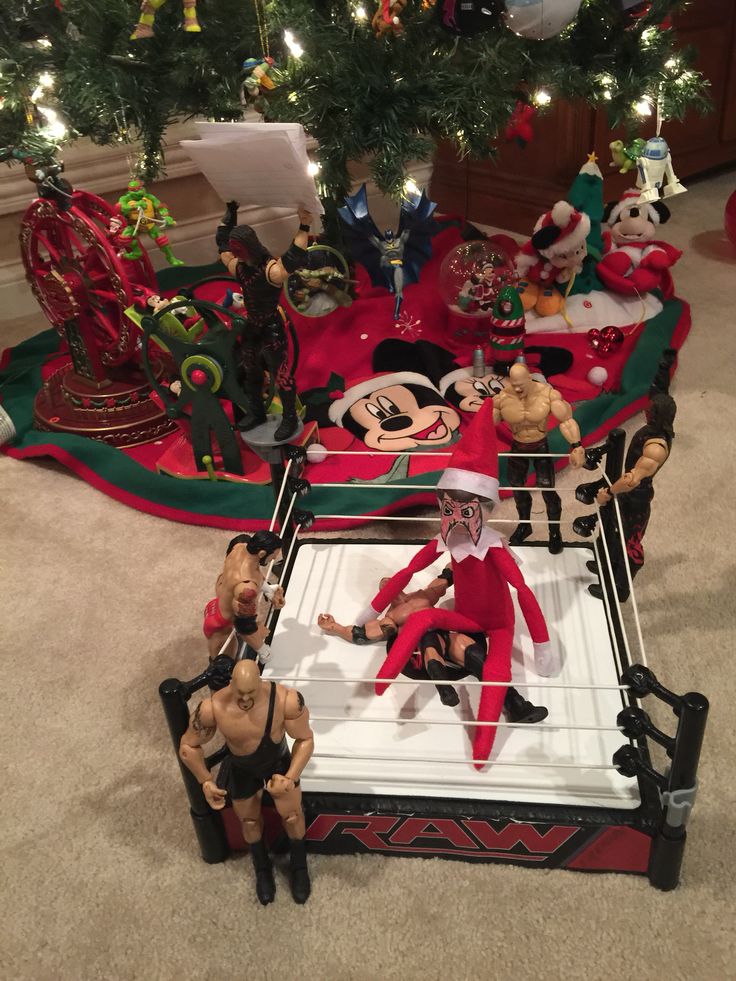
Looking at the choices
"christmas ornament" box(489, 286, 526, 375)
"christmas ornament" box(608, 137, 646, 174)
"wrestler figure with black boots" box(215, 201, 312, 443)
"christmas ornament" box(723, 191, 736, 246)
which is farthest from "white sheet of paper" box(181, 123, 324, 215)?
"christmas ornament" box(723, 191, 736, 246)

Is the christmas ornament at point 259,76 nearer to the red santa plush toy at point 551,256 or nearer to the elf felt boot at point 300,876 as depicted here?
the red santa plush toy at point 551,256

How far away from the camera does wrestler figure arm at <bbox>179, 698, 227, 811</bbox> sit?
2.52ft

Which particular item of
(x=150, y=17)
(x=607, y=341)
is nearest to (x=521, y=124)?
(x=607, y=341)

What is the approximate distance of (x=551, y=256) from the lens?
1.83 metres

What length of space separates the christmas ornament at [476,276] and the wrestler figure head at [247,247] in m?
0.56

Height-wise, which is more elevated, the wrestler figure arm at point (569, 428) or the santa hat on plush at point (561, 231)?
the wrestler figure arm at point (569, 428)

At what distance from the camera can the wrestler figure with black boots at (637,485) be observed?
0.99 m

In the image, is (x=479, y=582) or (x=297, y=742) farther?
(x=479, y=582)

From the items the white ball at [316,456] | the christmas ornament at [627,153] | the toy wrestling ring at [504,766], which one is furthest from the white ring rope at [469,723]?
the christmas ornament at [627,153]

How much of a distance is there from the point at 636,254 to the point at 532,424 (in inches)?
39.5

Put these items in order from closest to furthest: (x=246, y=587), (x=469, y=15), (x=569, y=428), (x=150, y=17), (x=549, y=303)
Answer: (x=246, y=587), (x=569, y=428), (x=150, y=17), (x=469, y=15), (x=549, y=303)

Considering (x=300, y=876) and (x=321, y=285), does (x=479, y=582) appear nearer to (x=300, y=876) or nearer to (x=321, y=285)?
(x=300, y=876)

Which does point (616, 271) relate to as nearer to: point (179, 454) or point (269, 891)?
point (179, 454)

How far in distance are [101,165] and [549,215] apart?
125 cm
